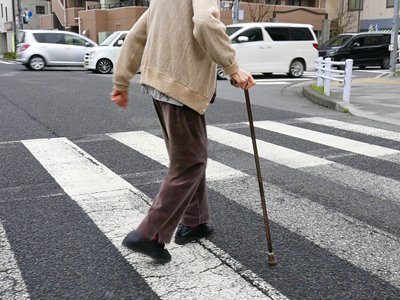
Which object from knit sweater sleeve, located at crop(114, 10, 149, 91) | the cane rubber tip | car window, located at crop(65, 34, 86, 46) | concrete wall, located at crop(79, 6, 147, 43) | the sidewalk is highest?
concrete wall, located at crop(79, 6, 147, 43)

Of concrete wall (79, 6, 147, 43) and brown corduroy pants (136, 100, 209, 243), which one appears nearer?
brown corduroy pants (136, 100, 209, 243)

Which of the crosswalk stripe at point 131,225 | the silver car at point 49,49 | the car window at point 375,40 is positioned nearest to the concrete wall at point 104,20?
the silver car at point 49,49

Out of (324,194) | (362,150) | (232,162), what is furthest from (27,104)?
(324,194)

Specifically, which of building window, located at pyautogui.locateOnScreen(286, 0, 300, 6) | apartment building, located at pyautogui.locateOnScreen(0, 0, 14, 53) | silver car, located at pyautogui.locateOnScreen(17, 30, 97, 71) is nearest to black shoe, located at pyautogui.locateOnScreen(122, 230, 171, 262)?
silver car, located at pyautogui.locateOnScreen(17, 30, 97, 71)

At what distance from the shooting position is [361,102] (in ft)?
30.8

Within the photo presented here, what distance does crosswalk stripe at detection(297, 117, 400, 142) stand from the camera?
20.9 feet

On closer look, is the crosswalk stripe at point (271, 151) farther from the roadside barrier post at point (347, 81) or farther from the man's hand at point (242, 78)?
the roadside barrier post at point (347, 81)

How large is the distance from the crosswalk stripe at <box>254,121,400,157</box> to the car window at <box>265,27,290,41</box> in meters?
9.98

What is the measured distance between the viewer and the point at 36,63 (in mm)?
19391

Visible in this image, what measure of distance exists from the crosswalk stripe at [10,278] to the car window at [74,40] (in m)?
18.6

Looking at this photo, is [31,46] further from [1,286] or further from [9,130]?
[1,286]

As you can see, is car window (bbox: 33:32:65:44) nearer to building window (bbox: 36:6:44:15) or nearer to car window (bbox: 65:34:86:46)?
car window (bbox: 65:34:86:46)

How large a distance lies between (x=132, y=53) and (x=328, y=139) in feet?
13.1

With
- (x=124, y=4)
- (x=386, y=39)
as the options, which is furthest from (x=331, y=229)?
(x=124, y=4)
